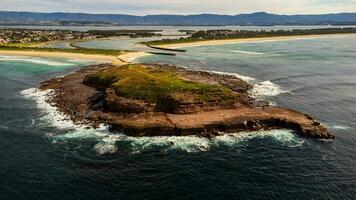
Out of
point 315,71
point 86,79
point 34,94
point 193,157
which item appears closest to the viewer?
point 193,157

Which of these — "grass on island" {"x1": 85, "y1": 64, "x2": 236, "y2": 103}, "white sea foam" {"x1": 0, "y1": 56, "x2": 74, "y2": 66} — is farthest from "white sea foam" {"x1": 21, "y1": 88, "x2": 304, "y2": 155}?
"white sea foam" {"x1": 0, "y1": 56, "x2": 74, "y2": 66}

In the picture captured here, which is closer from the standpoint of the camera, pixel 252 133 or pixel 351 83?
pixel 252 133

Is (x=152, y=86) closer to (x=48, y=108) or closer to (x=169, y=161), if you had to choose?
(x=48, y=108)

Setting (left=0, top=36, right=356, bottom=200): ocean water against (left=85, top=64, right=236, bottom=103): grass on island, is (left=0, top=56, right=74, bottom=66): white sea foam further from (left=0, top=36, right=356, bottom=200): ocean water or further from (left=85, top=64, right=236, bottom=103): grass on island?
(left=0, top=36, right=356, bottom=200): ocean water

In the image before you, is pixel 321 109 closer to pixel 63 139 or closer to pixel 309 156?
pixel 309 156

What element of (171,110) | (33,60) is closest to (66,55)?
(33,60)

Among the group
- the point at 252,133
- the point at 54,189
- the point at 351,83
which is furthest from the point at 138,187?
the point at 351,83

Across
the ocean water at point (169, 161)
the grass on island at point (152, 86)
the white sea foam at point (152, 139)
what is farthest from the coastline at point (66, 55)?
the white sea foam at point (152, 139)
